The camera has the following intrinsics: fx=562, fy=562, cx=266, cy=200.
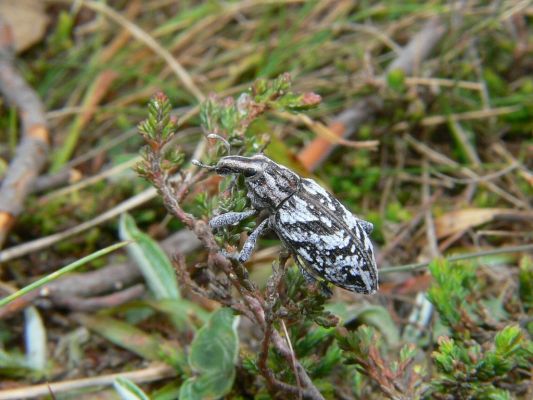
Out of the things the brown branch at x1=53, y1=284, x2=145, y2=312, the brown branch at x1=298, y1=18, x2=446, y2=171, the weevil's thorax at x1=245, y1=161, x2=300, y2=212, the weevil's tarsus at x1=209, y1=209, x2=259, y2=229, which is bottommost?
the brown branch at x1=53, y1=284, x2=145, y2=312

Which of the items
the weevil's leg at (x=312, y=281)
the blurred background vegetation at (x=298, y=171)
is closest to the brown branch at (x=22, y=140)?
the blurred background vegetation at (x=298, y=171)

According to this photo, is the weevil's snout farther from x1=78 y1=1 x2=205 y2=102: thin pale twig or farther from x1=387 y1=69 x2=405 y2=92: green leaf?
x1=387 y1=69 x2=405 y2=92: green leaf

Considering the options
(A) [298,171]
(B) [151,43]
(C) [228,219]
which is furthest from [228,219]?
(B) [151,43]

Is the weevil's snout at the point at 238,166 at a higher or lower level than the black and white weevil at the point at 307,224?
higher

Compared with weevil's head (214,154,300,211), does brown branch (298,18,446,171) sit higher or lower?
lower

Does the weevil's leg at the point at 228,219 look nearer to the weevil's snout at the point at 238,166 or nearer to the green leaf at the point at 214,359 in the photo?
the weevil's snout at the point at 238,166

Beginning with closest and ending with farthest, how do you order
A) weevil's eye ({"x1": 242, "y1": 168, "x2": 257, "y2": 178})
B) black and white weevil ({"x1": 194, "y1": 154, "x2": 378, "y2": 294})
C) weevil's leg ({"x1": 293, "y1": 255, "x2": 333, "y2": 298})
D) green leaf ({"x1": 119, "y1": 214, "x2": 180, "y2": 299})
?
weevil's leg ({"x1": 293, "y1": 255, "x2": 333, "y2": 298})
black and white weevil ({"x1": 194, "y1": 154, "x2": 378, "y2": 294})
weevil's eye ({"x1": 242, "y1": 168, "x2": 257, "y2": 178})
green leaf ({"x1": 119, "y1": 214, "x2": 180, "y2": 299})

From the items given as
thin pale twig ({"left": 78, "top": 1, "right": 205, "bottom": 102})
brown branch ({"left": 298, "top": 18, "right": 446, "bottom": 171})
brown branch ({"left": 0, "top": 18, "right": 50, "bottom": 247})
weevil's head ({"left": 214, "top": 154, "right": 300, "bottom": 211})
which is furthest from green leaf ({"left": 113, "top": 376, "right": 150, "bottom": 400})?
thin pale twig ({"left": 78, "top": 1, "right": 205, "bottom": 102})

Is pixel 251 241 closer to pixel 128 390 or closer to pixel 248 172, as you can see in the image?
pixel 248 172
